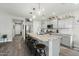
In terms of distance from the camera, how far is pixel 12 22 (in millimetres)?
2389

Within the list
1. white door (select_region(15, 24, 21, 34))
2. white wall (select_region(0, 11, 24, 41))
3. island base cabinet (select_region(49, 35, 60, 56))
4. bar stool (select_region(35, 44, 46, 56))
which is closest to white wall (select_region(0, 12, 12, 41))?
white wall (select_region(0, 11, 24, 41))

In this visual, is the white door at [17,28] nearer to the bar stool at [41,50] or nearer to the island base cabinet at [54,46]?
the bar stool at [41,50]

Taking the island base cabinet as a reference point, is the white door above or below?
above

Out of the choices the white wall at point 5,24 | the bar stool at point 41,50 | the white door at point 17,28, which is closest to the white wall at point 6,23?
the white wall at point 5,24

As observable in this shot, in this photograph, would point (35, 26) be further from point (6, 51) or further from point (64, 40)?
point (6, 51)

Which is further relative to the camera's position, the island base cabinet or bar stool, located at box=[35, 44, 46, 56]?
bar stool, located at box=[35, 44, 46, 56]

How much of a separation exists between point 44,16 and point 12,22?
91 centimetres

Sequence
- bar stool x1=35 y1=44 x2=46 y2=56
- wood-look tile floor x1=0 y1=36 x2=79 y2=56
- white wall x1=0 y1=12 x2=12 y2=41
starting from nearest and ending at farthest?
1. wood-look tile floor x1=0 y1=36 x2=79 y2=56
2. white wall x1=0 y1=12 x2=12 y2=41
3. bar stool x1=35 y1=44 x2=46 y2=56

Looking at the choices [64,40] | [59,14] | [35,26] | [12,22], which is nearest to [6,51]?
[12,22]

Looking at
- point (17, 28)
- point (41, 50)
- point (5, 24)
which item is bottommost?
point (41, 50)

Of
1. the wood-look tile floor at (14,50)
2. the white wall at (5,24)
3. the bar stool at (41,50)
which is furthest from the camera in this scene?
the bar stool at (41,50)

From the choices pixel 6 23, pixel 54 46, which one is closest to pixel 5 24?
pixel 6 23

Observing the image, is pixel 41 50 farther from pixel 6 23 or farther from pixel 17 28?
pixel 6 23

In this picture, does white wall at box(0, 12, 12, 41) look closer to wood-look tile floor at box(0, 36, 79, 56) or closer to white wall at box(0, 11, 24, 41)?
white wall at box(0, 11, 24, 41)
